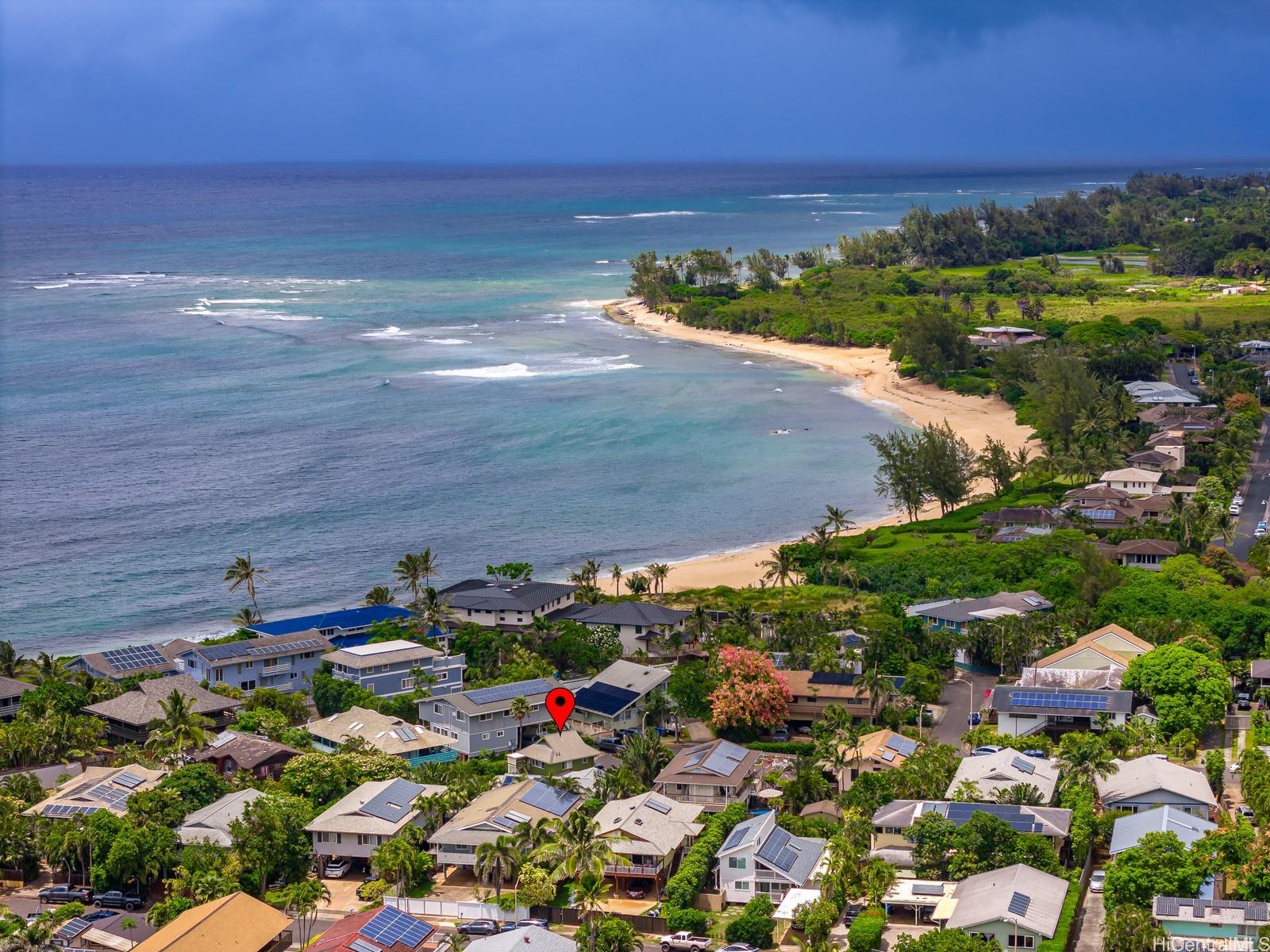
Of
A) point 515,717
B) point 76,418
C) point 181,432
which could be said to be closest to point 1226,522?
A: point 515,717

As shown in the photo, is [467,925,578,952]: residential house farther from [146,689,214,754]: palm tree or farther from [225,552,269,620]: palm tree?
[225,552,269,620]: palm tree

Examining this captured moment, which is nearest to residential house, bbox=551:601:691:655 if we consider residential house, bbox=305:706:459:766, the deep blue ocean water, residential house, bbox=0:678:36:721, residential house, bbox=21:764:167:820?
the deep blue ocean water

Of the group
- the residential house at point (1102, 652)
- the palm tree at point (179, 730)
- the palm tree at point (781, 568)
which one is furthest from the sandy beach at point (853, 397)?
the palm tree at point (179, 730)

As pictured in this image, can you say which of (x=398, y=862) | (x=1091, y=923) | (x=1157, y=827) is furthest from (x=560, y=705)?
(x=1091, y=923)

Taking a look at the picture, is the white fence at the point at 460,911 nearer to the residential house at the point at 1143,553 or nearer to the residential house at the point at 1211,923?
the residential house at the point at 1211,923

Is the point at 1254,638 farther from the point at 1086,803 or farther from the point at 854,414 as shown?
the point at 854,414
